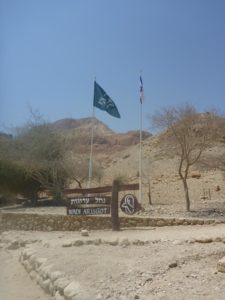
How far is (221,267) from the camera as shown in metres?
8.25

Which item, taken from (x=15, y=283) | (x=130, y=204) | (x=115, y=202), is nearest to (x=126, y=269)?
(x=15, y=283)

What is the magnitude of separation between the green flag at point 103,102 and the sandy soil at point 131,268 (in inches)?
603

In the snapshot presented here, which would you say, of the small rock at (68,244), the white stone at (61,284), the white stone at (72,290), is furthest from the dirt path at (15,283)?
the white stone at (72,290)

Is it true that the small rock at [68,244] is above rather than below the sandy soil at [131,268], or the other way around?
above

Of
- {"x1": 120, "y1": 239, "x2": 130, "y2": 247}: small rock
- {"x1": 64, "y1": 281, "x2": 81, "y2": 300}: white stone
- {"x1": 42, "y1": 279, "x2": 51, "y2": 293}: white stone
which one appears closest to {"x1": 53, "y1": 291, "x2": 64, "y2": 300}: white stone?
Answer: {"x1": 64, "y1": 281, "x2": 81, "y2": 300}: white stone

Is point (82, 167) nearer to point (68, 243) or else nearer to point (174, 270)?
point (68, 243)

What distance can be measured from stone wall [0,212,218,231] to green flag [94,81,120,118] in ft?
27.0

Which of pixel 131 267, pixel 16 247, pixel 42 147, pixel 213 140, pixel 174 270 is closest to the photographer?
pixel 174 270

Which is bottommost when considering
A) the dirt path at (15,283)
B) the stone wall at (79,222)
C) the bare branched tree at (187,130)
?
the dirt path at (15,283)

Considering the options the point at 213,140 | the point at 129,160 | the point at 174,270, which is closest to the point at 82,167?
the point at 213,140

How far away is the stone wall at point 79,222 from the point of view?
21000 millimetres

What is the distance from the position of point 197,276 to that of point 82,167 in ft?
81.7

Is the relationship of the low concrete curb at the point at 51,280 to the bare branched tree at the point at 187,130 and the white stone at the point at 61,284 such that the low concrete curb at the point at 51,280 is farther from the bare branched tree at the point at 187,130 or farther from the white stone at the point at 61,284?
the bare branched tree at the point at 187,130

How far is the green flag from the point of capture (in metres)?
29.0
